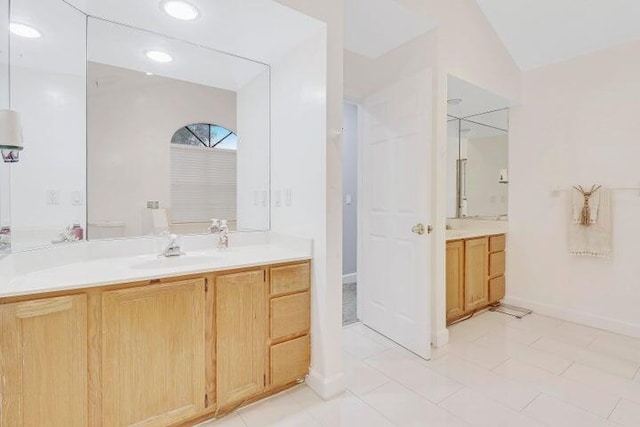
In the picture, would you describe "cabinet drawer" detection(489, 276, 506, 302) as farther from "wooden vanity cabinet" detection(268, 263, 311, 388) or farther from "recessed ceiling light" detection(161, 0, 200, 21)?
"recessed ceiling light" detection(161, 0, 200, 21)

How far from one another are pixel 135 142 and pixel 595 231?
3.72 m

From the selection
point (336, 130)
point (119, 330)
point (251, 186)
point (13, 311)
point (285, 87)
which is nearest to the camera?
point (13, 311)

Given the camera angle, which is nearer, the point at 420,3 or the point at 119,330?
the point at 119,330

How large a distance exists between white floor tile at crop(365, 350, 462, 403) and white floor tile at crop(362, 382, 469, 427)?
0.07 metres

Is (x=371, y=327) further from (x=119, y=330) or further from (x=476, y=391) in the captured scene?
(x=119, y=330)

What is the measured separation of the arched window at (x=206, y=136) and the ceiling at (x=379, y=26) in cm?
119

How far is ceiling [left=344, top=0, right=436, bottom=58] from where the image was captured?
2.14 m

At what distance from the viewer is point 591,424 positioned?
1.61 m

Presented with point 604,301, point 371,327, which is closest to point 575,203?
point 604,301

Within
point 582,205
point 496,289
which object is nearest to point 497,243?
point 496,289

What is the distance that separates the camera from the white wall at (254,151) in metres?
2.34

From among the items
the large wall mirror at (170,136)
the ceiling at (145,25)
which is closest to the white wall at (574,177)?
the ceiling at (145,25)

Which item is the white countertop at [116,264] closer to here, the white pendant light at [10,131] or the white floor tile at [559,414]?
the white pendant light at [10,131]

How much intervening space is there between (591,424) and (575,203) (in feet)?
6.46
